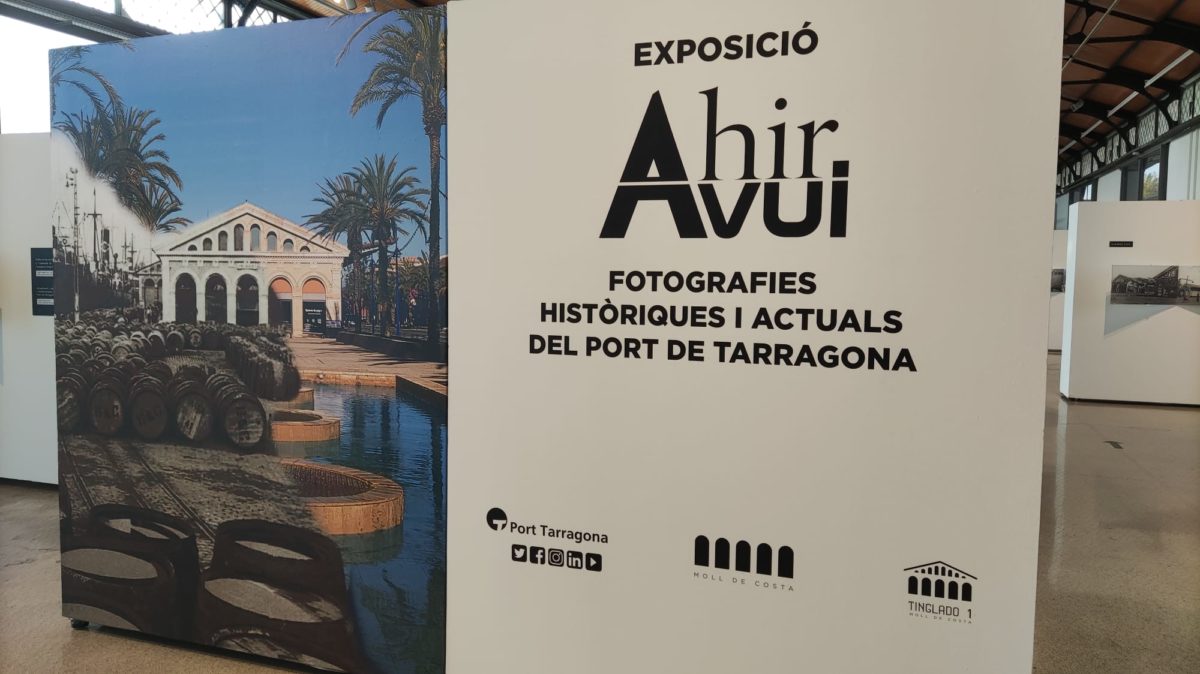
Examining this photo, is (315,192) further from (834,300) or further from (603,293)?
(834,300)

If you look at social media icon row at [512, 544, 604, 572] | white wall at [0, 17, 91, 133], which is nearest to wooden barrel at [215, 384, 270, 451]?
social media icon row at [512, 544, 604, 572]

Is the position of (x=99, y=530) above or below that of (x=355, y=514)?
below

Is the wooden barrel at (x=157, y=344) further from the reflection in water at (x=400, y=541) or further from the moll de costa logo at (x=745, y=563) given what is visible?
the moll de costa logo at (x=745, y=563)

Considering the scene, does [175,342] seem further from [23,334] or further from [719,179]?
[23,334]

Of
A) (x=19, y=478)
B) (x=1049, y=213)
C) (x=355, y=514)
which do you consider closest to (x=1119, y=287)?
(x=1049, y=213)

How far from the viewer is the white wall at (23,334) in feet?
16.2

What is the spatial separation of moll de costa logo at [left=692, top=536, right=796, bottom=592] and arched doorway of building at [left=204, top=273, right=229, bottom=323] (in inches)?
81.2

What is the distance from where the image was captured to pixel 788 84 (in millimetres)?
2074

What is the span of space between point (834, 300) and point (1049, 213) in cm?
59

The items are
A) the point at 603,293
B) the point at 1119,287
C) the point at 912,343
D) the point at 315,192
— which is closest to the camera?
the point at 912,343

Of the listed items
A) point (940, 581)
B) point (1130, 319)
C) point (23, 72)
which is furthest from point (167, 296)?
point (1130, 319)

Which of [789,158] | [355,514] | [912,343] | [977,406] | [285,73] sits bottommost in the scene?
[355,514]

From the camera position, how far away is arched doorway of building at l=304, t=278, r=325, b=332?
2699mm

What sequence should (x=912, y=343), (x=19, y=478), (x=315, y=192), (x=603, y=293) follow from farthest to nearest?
(x=19, y=478)
(x=315, y=192)
(x=603, y=293)
(x=912, y=343)
